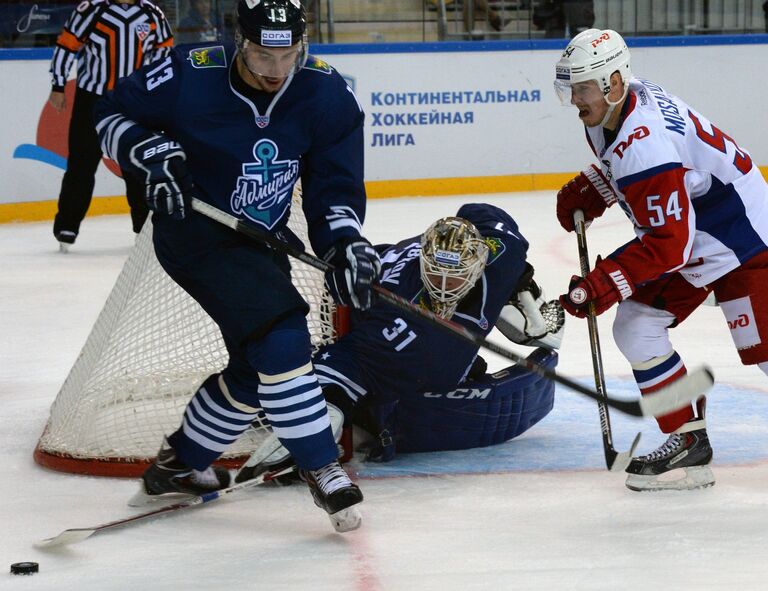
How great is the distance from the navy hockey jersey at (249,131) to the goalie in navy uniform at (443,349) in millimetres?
325

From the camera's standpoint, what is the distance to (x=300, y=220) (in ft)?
10.7

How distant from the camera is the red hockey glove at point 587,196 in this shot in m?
2.90

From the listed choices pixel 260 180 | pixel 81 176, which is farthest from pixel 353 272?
pixel 81 176

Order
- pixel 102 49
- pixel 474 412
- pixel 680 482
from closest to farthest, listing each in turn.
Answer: pixel 680 482 < pixel 474 412 < pixel 102 49

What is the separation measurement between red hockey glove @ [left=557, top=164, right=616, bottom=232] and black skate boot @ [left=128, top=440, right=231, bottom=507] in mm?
1040

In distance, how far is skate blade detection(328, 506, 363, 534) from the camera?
2.36 m

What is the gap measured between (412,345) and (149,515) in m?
0.68

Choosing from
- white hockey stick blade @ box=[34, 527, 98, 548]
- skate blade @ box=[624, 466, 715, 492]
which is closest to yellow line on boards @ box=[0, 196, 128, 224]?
white hockey stick blade @ box=[34, 527, 98, 548]

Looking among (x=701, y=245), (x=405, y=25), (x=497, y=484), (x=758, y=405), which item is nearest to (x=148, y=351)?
(x=497, y=484)

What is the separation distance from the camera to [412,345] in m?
2.79

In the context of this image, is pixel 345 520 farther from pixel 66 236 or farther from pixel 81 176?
pixel 81 176

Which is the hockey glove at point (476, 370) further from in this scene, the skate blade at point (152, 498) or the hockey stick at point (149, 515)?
the skate blade at point (152, 498)

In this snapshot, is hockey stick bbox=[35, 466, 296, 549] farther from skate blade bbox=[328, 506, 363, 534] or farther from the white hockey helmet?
the white hockey helmet

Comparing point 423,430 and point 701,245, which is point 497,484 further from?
point 701,245
